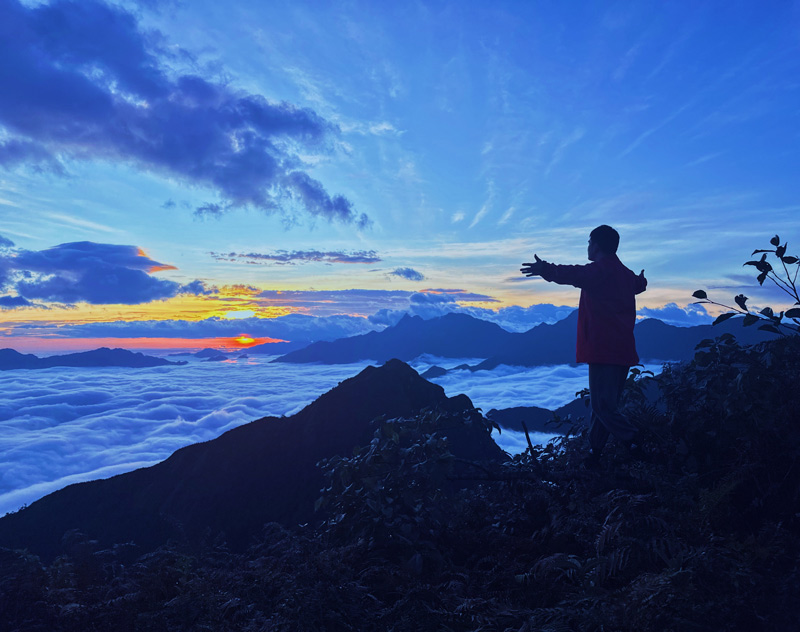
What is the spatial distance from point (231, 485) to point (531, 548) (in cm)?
2474

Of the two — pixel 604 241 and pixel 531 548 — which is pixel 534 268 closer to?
pixel 604 241

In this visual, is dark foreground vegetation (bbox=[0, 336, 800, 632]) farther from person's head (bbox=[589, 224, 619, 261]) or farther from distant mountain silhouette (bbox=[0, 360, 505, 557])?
distant mountain silhouette (bbox=[0, 360, 505, 557])

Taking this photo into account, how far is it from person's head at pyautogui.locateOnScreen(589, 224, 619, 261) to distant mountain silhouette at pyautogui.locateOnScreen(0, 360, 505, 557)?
18.3 meters

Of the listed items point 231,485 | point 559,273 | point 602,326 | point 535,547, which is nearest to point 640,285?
point 602,326

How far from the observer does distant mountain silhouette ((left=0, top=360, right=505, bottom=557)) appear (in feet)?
78.2

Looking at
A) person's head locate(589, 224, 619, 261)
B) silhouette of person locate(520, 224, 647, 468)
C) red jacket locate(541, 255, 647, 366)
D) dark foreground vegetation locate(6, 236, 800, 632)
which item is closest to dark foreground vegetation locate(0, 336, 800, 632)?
dark foreground vegetation locate(6, 236, 800, 632)

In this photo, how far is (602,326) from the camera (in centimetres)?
585

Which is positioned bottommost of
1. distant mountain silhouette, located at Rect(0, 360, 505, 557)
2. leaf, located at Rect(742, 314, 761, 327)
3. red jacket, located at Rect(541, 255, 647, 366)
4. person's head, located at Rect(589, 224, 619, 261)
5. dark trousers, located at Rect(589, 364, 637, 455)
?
distant mountain silhouette, located at Rect(0, 360, 505, 557)

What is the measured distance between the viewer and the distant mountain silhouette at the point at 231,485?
2383 cm

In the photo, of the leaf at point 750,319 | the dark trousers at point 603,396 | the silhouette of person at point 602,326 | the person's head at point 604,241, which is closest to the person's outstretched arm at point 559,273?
the silhouette of person at point 602,326

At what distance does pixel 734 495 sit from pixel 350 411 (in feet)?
87.9

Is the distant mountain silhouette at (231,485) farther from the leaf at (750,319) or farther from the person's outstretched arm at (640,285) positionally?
the leaf at (750,319)

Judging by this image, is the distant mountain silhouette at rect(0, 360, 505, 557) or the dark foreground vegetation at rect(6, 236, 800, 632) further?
the distant mountain silhouette at rect(0, 360, 505, 557)

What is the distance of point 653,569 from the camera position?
3303mm
